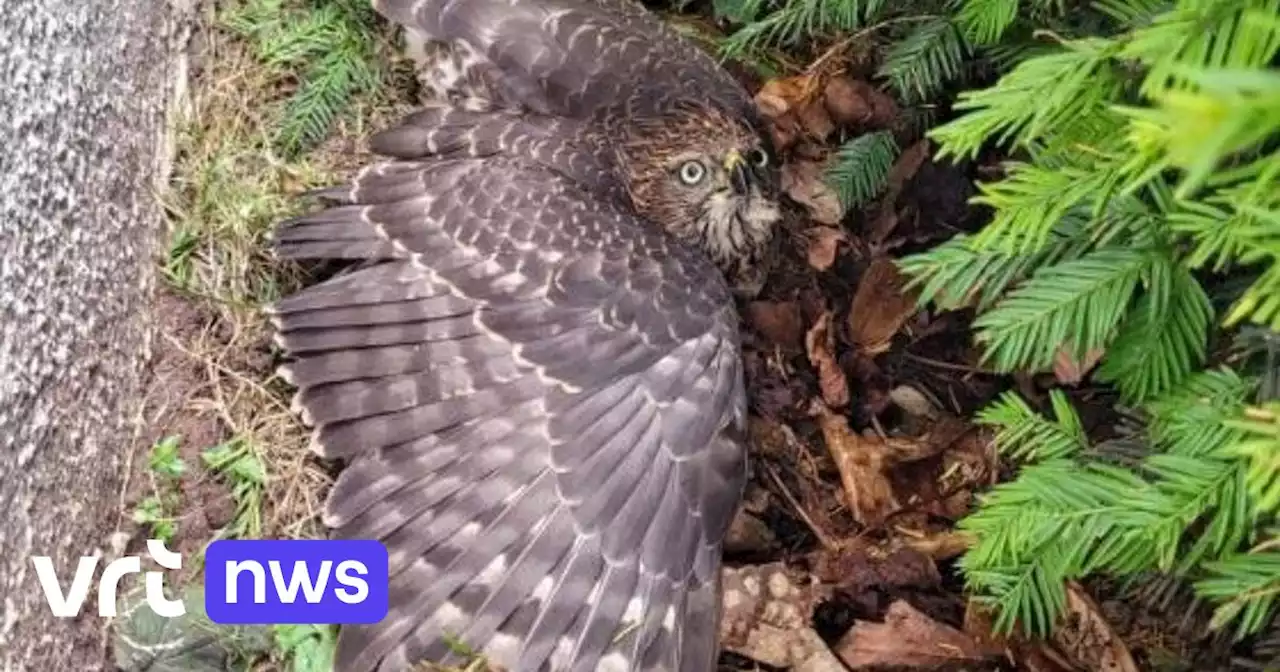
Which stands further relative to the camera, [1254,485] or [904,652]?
[904,652]

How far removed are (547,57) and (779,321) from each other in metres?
0.77

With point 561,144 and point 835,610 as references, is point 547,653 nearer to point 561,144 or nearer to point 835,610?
point 835,610

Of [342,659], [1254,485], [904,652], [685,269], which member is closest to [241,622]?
[342,659]

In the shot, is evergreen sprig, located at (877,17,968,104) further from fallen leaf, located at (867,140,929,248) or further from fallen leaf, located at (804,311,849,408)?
fallen leaf, located at (804,311,849,408)

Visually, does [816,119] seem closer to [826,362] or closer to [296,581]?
[826,362]

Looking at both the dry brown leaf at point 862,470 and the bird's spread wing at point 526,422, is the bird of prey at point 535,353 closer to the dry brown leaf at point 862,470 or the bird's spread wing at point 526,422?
the bird's spread wing at point 526,422

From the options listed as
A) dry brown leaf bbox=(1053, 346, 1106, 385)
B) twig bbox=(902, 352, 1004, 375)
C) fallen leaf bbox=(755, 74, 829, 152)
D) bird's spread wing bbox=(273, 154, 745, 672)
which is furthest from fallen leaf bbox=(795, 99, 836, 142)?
dry brown leaf bbox=(1053, 346, 1106, 385)

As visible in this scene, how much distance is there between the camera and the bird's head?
284 cm

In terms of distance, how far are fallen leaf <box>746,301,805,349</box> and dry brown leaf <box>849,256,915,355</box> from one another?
12cm

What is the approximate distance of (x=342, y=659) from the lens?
89.6 inches

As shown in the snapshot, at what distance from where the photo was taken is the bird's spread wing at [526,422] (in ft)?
7.44

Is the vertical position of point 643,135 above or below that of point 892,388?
above

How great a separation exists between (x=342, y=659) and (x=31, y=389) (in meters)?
0.69

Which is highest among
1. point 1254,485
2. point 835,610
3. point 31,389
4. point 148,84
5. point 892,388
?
point 1254,485
